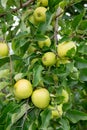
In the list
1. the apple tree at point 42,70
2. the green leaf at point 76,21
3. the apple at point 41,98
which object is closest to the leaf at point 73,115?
the apple tree at point 42,70

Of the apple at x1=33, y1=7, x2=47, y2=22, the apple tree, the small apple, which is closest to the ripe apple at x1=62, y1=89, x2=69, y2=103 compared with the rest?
the apple tree

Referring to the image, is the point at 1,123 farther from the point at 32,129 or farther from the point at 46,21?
the point at 46,21

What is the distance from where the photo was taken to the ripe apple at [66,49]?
174 cm

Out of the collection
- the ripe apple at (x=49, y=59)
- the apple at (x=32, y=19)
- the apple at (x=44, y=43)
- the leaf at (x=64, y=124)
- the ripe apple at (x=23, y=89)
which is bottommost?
the leaf at (x=64, y=124)

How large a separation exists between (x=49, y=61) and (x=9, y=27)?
426 millimetres

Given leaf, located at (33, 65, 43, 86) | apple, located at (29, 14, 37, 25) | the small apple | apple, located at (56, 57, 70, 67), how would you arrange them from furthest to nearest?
apple, located at (29, 14, 37, 25)
the small apple
apple, located at (56, 57, 70, 67)
leaf, located at (33, 65, 43, 86)

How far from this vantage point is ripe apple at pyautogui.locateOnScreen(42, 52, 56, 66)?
1.78 m

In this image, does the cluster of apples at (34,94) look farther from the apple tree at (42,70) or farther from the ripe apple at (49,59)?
the ripe apple at (49,59)

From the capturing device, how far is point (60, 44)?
182 centimetres

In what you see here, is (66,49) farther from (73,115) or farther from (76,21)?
(73,115)

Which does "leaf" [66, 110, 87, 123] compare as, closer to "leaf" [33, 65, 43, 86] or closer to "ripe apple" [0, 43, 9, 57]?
"leaf" [33, 65, 43, 86]

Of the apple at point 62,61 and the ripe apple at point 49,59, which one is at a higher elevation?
the ripe apple at point 49,59

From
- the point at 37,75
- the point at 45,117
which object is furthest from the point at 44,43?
the point at 45,117

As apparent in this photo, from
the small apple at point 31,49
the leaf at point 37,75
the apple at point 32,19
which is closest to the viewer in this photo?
the leaf at point 37,75
